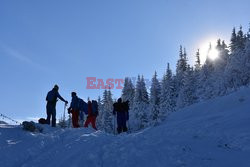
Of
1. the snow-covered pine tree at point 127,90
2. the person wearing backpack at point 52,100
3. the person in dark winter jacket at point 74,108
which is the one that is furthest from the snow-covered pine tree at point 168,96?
the person wearing backpack at point 52,100

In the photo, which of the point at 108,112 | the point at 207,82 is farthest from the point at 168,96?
the point at 108,112

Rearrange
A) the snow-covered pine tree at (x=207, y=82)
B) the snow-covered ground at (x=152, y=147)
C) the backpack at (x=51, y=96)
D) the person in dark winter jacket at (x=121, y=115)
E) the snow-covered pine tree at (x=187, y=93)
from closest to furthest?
the snow-covered ground at (x=152, y=147)
the backpack at (x=51, y=96)
the person in dark winter jacket at (x=121, y=115)
the snow-covered pine tree at (x=207, y=82)
the snow-covered pine tree at (x=187, y=93)

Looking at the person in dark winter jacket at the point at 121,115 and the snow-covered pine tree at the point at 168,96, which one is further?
the snow-covered pine tree at the point at 168,96

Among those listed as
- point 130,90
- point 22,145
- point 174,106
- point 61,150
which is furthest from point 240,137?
point 130,90

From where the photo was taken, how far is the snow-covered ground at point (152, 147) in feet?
27.8

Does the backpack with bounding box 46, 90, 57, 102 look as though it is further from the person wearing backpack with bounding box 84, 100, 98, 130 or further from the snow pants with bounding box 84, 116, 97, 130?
the snow pants with bounding box 84, 116, 97, 130

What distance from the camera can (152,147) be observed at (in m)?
9.78

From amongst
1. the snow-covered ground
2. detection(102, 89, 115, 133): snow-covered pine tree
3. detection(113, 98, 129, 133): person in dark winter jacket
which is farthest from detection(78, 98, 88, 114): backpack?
detection(102, 89, 115, 133): snow-covered pine tree

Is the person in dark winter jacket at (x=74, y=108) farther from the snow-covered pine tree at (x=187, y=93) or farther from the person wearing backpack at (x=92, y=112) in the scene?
the snow-covered pine tree at (x=187, y=93)

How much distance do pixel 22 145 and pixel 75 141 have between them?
69.8 inches

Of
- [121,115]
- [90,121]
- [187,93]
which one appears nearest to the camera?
[121,115]

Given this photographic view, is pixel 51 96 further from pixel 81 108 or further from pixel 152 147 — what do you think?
pixel 152 147

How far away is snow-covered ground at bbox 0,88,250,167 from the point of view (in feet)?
27.8

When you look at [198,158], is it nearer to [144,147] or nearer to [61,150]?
[144,147]
